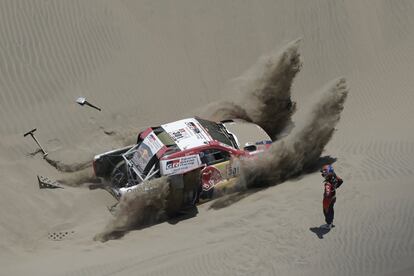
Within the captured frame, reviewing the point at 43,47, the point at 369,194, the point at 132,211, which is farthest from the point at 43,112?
the point at 369,194

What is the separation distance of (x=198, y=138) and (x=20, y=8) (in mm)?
10142

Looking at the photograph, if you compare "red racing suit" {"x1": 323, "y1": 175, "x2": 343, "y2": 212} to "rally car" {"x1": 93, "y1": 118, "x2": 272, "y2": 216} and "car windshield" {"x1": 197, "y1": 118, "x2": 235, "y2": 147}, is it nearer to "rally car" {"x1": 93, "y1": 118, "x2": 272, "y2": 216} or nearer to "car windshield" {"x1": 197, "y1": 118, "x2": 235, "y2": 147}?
"rally car" {"x1": 93, "y1": 118, "x2": 272, "y2": 216}

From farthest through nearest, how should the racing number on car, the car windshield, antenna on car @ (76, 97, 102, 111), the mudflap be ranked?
antenna on car @ (76, 97, 102, 111) → the car windshield → the racing number on car → the mudflap

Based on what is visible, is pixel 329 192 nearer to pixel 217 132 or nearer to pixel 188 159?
pixel 188 159

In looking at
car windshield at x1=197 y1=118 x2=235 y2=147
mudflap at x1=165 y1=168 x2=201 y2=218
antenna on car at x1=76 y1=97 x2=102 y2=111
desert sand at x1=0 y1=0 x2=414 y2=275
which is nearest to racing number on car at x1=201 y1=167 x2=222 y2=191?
mudflap at x1=165 y1=168 x2=201 y2=218

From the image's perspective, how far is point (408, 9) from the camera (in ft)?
68.4

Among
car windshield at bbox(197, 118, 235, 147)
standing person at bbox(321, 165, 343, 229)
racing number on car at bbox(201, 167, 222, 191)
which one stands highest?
car windshield at bbox(197, 118, 235, 147)

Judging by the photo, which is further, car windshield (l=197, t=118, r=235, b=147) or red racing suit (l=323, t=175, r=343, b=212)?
car windshield (l=197, t=118, r=235, b=147)

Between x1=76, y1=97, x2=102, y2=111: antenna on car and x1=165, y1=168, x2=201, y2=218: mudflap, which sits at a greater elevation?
x1=76, y1=97, x2=102, y2=111: antenna on car

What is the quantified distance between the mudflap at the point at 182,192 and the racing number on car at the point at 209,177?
0.38ft

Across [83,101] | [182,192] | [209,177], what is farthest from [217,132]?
[83,101]

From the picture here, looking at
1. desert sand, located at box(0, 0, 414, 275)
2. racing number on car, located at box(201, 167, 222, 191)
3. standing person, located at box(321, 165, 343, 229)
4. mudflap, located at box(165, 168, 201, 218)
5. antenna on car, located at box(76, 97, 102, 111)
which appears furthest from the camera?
antenna on car, located at box(76, 97, 102, 111)

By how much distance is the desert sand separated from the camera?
1080cm

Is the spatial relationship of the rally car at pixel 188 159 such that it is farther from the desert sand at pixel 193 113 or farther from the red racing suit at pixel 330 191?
the red racing suit at pixel 330 191
